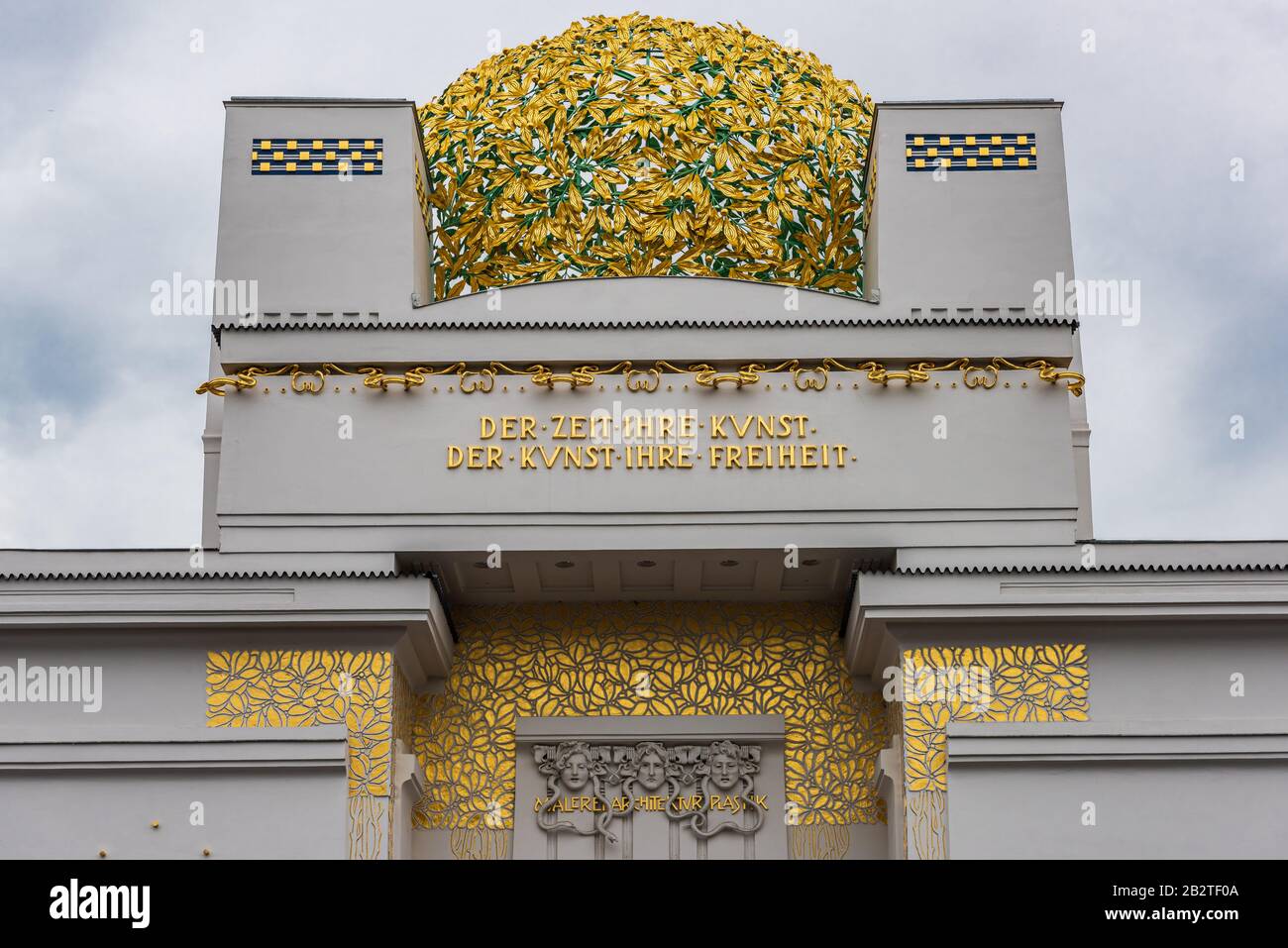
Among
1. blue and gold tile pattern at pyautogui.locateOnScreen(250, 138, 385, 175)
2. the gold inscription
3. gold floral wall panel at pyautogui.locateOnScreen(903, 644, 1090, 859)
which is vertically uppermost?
blue and gold tile pattern at pyautogui.locateOnScreen(250, 138, 385, 175)

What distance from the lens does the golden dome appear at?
45.4 feet

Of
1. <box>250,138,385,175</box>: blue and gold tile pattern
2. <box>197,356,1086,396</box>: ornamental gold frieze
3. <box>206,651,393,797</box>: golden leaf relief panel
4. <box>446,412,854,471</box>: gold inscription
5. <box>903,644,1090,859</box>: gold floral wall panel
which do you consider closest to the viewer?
<box>903,644,1090,859</box>: gold floral wall panel

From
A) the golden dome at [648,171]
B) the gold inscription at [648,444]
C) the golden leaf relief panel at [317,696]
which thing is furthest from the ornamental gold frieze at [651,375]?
the golden leaf relief panel at [317,696]

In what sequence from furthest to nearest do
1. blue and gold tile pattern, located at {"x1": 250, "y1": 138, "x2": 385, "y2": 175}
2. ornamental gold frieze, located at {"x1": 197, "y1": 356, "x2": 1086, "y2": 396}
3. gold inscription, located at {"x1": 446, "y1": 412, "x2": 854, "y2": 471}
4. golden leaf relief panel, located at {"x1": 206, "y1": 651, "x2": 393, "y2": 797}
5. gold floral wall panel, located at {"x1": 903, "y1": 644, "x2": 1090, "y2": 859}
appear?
blue and gold tile pattern, located at {"x1": 250, "y1": 138, "x2": 385, "y2": 175} < ornamental gold frieze, located at {"x1": 197, "y1": 356, "x2": 1086, "y2": 396} < gold inscription, located at {"x1": 446, "y1": 412, "x2": 854, "y2": 471} < golden leaf relief panel, located at {"x1": 206, "y1": 651, "x2": 393, "y2": 797} < gold floral wall panel, located at {"x1": 903, "y1": 644, "x2": 1090, "y2": 859}

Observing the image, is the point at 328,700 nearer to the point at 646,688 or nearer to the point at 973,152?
the point at 646,688

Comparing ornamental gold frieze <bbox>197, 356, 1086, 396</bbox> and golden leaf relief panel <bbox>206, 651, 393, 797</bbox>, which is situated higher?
ornamental gold frieze <bbox>197, 356, 1086, 396</bbox>

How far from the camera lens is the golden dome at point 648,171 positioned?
1385 centimetres

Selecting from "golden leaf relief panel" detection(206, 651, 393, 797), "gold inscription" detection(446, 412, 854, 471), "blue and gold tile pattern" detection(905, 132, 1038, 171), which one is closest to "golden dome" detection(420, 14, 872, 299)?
"blue and gold tile pattern" detection(905, 132, 1038, 171)

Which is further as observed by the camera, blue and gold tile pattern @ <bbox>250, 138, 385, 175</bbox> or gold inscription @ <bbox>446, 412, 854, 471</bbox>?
blue and gold tile pattern @ <bbox>250, 138, 385, 175</bbox>

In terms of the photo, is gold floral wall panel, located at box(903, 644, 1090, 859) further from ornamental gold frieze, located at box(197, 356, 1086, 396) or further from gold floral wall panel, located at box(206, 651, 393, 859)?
gold floral wall panel, located at box(206, 651, 393, 859)

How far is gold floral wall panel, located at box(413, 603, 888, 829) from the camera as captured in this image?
42.2 feet

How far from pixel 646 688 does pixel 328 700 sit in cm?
236

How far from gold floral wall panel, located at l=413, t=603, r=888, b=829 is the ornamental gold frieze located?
5.43 feet
